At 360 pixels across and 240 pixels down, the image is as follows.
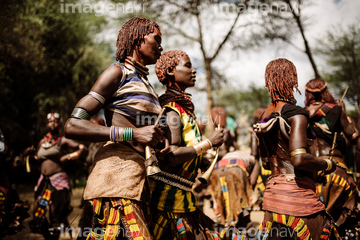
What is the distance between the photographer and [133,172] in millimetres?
2234

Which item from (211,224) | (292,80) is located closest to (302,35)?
(292,80)

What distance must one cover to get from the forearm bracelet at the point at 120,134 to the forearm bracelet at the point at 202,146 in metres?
0.74

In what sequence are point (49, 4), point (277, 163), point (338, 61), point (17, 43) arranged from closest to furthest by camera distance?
point (277, 163) < point (17, 43) < point (49, 4) < point (338, 61)

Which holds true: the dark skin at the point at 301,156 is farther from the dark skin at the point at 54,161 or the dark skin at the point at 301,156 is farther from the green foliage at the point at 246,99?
the green foliage at the point at 246,99

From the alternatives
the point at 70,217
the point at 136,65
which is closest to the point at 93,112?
the point at 136,65

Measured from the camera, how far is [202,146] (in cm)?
268

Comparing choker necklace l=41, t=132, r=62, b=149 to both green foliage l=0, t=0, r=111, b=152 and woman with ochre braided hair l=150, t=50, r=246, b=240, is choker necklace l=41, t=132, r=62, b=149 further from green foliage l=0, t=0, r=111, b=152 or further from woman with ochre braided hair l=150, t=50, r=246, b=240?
green foliage l=0, t=0, r=111, b=152

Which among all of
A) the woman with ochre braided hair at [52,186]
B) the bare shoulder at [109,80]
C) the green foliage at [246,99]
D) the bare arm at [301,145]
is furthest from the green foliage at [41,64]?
the green foliage at [246,99]

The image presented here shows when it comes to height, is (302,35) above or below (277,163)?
above

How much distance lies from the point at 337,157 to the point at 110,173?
347cm

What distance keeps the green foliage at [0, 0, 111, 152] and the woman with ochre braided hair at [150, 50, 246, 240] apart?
9461mm

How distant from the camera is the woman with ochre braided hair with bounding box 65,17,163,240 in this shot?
2.08 metres

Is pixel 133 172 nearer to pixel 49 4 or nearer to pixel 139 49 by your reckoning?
pixel 139 49

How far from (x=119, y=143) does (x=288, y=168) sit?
1.51m
